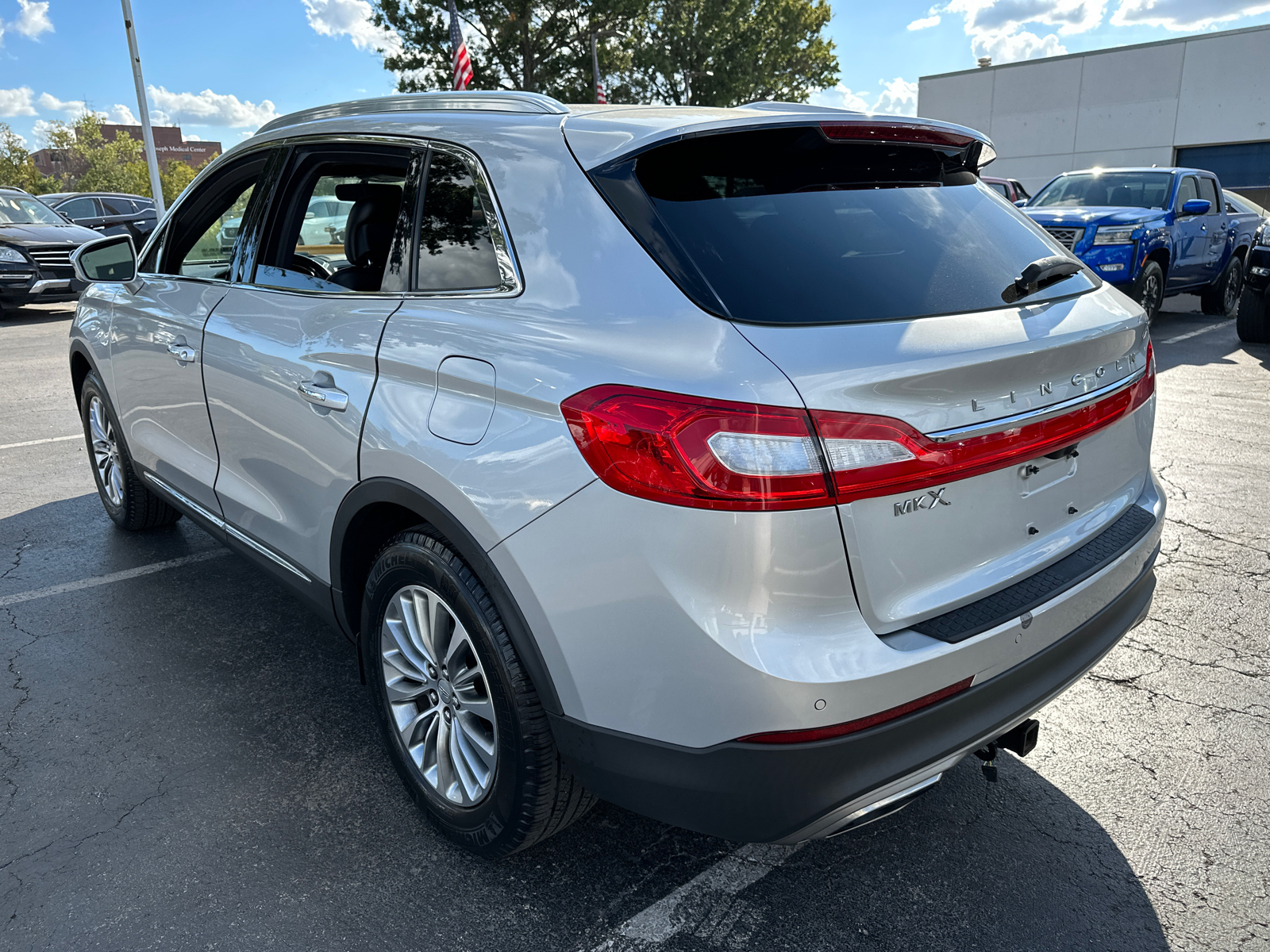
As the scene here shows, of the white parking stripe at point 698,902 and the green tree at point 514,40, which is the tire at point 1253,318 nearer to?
the white parking stripe at point 698,902

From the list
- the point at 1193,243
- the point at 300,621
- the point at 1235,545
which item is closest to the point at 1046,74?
the point at 1193,243

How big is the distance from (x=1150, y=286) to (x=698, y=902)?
34.6 feet

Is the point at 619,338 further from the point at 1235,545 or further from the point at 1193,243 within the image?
the point at 1193,243

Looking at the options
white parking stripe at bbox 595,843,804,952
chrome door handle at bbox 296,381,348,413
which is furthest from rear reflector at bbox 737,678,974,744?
chrome door handle at bbox 296,381,348,413

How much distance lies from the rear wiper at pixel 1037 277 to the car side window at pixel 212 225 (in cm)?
254

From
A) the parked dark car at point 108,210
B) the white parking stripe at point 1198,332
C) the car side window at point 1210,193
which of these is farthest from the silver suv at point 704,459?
the parked dark car at point 108,210

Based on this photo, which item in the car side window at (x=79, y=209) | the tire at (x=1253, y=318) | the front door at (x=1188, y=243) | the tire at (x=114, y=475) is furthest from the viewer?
Result: the car side window at (x=79, y=209)

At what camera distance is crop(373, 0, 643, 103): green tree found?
101ft

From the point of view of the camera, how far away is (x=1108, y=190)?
1152cm

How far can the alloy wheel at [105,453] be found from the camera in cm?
476

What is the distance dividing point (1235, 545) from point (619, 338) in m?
3.89

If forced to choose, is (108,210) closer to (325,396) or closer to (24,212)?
(24,212)

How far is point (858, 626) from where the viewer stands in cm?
179

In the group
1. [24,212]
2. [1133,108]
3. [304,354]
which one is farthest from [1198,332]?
[1133,108]
